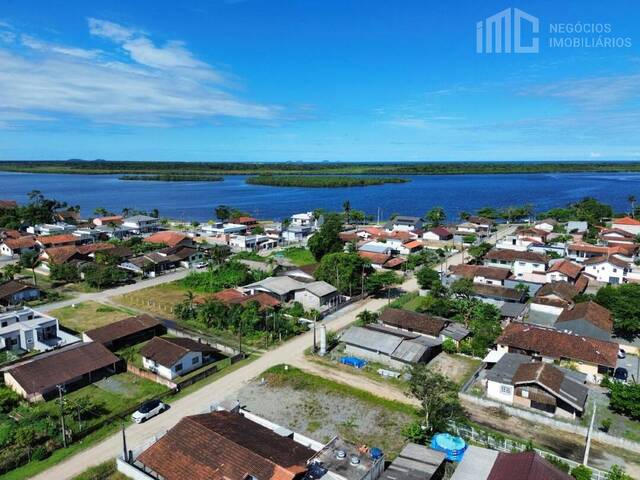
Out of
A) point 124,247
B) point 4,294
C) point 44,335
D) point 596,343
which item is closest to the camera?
point 596,343

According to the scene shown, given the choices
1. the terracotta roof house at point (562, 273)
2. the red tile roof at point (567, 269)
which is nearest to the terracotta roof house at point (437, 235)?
the red tile roof at point (567, 269)

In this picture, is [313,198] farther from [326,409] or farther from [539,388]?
[539,388]

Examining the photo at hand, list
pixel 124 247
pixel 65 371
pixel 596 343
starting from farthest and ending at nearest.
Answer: pixel 124 247 < pixel 596 343 < pixel 65 371

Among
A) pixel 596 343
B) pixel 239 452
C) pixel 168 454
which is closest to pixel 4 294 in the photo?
pixel 168 454

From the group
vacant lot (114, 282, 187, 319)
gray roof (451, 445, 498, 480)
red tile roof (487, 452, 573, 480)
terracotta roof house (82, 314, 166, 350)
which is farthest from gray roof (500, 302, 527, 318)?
vacant lot (114, 282, 187, 319)

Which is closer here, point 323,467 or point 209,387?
Result: point 323,467

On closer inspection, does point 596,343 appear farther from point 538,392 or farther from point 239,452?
point 239,452

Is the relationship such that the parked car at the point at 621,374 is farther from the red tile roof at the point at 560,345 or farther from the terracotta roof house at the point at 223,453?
the terracotta roof house at the point at 223,453

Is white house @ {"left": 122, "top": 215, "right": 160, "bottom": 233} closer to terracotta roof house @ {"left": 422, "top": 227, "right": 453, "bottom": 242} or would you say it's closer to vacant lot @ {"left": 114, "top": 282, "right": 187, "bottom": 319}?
vacant lot @ {"left": 114, "top": 282, "right": 187, "bottom": 319}
